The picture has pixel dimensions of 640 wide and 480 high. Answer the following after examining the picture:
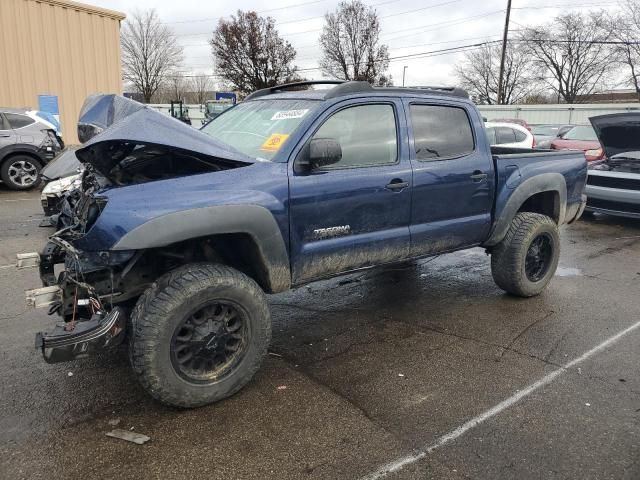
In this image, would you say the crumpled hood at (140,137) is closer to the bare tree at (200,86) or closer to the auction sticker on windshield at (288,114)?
the auction sticker on windshield at (288,114)

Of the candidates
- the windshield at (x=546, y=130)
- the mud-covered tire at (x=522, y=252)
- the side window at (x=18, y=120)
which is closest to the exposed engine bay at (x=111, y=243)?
the mud-covered tire at (x=522, y=252)

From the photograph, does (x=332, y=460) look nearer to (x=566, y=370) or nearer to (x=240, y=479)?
(x=240, y=479)

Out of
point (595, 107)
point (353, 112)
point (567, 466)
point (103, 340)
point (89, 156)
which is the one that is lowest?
point (567, 466)

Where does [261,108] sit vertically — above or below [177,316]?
above

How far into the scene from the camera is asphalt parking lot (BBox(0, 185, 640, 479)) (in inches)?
105

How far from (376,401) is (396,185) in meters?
1.58

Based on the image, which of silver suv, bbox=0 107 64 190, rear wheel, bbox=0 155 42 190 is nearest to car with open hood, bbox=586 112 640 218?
silver suv, bbox=0 107 64 190

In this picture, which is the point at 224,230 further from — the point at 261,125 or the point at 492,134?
the point at 492,134

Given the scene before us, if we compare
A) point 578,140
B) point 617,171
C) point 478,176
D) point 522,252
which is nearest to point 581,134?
point 578,140

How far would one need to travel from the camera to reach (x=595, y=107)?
84.5 ft

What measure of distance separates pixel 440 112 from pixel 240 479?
329 centimetres

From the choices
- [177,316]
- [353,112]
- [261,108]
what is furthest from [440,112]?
[177,316]

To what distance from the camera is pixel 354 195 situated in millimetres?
3684

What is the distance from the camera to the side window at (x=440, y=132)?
166 inches
